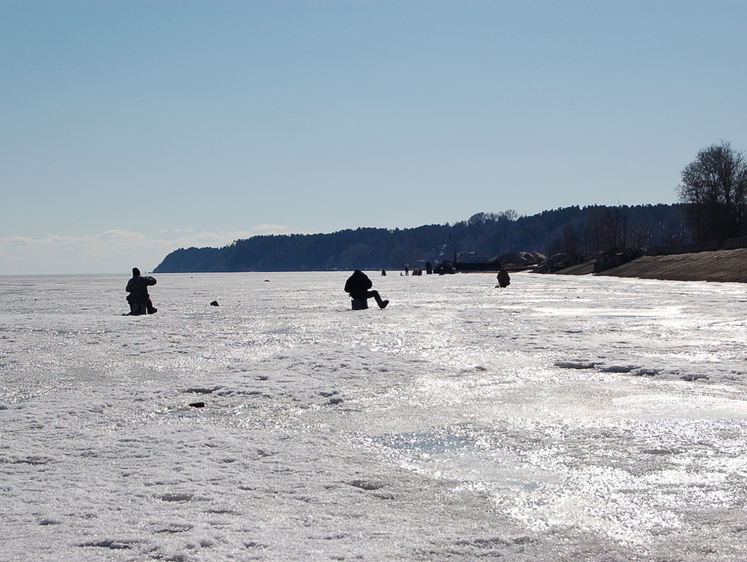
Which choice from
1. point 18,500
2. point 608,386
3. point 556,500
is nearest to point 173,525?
point 18,500

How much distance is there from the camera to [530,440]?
5.09 m

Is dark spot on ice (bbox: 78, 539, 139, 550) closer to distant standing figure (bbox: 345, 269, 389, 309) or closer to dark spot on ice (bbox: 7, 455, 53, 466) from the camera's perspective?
dark spot on ice (bbox: 7, 455, 53, 466)

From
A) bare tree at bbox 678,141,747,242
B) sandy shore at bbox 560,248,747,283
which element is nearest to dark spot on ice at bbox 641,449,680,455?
sandy shore at bbox 560,248,747,283

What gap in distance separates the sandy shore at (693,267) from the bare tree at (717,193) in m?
11.9

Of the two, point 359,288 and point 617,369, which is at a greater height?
point 359,288

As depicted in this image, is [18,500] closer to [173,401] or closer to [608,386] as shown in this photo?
[173,401]

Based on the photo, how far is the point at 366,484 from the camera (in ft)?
13.4

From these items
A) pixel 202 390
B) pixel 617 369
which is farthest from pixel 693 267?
pixel 202 390

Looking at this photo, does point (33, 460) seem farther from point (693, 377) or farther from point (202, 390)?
point (693, 377)

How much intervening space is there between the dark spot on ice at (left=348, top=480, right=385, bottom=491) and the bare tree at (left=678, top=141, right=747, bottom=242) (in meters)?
78.8

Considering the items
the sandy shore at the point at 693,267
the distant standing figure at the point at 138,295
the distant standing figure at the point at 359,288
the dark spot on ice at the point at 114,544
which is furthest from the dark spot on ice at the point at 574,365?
the sandy shore at the point at 693,267

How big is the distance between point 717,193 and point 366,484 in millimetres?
82089

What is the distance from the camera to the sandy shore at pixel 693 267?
44.2 meters

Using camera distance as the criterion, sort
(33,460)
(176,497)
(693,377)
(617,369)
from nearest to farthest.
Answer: (176,497) < (33,460) < (693,377) < (617,369)
